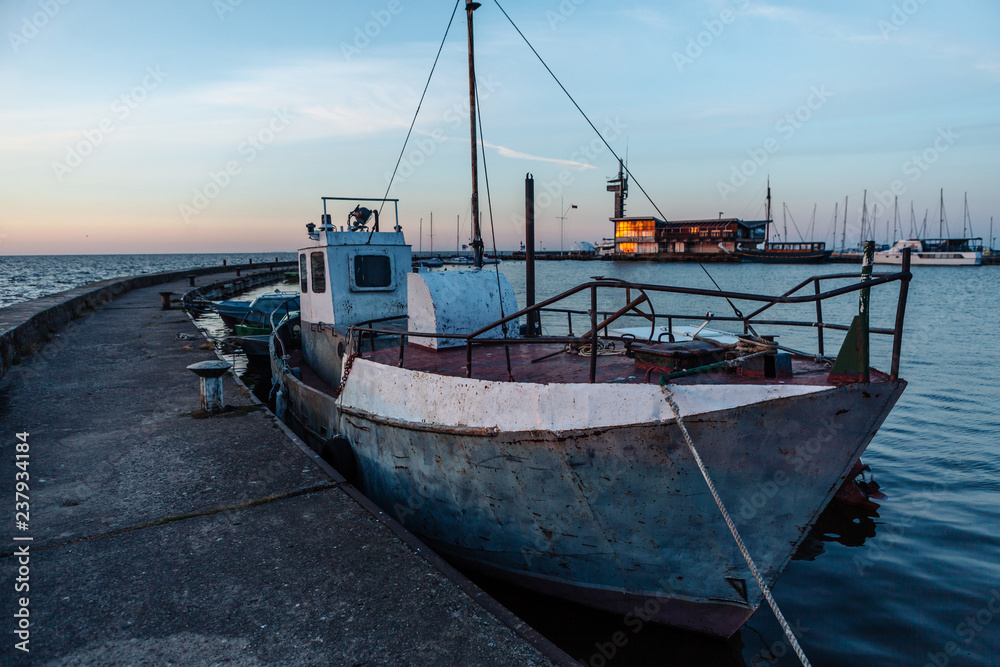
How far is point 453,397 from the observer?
Result: 519 centimetres

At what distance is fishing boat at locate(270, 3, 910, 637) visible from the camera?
3.88 metres

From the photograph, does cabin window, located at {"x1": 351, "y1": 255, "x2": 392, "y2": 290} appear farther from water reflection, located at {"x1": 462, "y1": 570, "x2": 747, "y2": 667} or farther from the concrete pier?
water reflection, located at {"x1": 462, "y1": 570, "x2": 747, "y2": 667}

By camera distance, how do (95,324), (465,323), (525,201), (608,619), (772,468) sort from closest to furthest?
(772,468) → (608,619) → (525,201) → (465,323) → (95,324)

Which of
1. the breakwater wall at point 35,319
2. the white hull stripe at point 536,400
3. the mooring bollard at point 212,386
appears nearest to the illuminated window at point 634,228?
the breakwater wall at point 35,319

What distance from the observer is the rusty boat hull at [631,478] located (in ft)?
12.8

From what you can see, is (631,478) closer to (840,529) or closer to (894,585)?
(894,585)

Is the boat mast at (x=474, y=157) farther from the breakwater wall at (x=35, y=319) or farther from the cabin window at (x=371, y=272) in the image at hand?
the breakwater wall at (x=35, y=319)

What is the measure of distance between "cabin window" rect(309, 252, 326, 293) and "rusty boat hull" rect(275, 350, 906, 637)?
433 cm

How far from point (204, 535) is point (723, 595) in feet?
14.2

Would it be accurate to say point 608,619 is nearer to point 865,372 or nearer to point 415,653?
point 415,653

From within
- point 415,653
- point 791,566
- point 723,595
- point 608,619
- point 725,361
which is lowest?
point 791,566

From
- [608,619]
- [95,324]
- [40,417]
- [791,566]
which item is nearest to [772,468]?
[608,619]

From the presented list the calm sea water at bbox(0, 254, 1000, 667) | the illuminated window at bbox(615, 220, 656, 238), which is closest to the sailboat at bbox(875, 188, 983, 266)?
the illuminated window at bbox(615, 220, 656, 238)

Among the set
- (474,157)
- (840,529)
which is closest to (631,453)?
(840,529)
